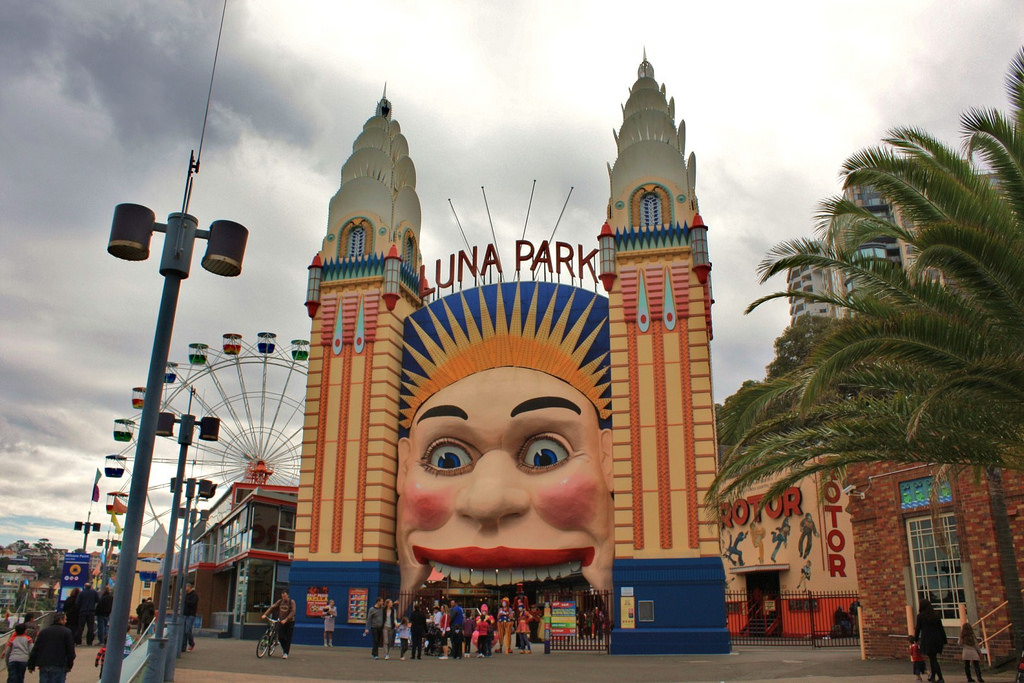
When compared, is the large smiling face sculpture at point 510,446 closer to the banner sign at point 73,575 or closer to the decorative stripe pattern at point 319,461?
the decorative stripe pattern at point 319,461

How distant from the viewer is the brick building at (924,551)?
1530 cm

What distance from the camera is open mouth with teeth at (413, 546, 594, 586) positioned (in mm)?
22016

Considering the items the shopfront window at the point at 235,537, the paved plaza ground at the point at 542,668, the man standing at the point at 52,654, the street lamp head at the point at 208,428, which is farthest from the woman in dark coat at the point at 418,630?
the shopfront window at the point at 235,537

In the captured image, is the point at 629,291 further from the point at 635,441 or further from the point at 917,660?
the point at 917,660

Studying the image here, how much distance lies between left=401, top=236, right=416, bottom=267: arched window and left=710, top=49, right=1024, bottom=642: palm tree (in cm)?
1596

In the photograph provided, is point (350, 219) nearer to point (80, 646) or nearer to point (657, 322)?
point (657, 322)

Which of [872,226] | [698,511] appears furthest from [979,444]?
[698,511]

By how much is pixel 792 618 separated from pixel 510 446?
523 inches

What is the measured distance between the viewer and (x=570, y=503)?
21688 millimetres

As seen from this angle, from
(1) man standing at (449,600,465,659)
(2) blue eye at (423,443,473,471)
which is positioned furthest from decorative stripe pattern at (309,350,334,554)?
(1) man standing at (449,600,465,659)

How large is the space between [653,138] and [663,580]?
12741 millimetres

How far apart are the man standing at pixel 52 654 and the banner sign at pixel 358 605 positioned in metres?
13.5

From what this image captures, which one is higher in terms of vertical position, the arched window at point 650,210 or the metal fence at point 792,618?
the arched window at point 650,210

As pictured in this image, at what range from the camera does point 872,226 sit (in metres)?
12.7
